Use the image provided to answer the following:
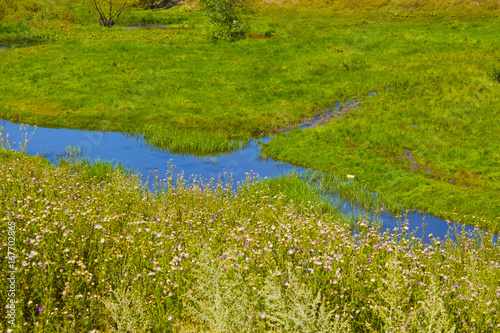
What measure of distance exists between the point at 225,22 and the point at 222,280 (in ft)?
137

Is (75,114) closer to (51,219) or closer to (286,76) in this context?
(286,76)

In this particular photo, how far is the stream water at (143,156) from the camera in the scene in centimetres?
2011

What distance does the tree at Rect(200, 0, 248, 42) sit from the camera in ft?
150

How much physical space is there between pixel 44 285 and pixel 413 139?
17416mm

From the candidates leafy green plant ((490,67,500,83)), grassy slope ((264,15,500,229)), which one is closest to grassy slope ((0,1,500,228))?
grassy slope ((264,15,500,229))

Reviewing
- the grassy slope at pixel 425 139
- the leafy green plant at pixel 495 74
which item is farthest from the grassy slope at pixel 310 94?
the leafy green plant at pixel 495 74

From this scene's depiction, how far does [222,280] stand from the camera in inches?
321

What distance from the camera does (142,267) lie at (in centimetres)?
895

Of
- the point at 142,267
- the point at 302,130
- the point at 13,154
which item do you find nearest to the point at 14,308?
the point at 142,267

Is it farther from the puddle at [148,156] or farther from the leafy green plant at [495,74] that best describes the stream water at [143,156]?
the leafy green plant at [495,74]

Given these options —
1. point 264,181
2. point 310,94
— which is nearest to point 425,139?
point 264,181

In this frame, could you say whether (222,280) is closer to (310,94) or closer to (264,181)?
(264,181)

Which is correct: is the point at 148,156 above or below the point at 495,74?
below

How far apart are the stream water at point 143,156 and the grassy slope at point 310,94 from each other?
0.79m
